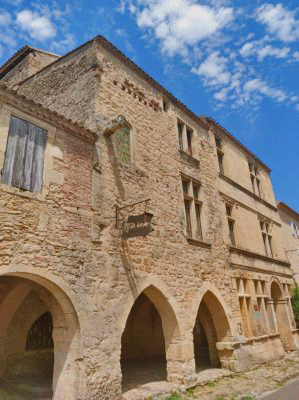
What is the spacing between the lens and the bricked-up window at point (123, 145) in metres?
7.49

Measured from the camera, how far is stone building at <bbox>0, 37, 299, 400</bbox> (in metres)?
5.36

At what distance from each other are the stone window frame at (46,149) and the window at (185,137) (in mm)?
5069

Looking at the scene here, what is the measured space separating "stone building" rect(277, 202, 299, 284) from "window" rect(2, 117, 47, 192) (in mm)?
13588

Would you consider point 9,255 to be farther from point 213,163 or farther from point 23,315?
point 213,163

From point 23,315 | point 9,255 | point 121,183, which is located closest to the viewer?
point 9,255

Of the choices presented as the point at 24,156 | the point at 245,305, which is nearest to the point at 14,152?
the point at 24,156

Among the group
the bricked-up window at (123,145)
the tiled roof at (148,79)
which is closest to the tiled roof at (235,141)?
the tiled roof at (148,79)

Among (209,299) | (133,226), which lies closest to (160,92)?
(133,226)

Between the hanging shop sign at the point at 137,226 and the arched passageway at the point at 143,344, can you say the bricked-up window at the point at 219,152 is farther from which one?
the hanging shop sign at the point at 137,226

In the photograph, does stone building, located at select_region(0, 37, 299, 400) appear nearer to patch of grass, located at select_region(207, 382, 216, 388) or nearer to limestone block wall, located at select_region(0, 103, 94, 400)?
limestone block wall, located at select_region(0, 103, 94, 400)

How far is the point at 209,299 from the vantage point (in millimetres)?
9352

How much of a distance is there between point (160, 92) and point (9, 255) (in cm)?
709

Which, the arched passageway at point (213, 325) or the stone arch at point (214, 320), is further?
the arched passageway at point (213, 325)

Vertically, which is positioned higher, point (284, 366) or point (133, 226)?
point (133, 226)
